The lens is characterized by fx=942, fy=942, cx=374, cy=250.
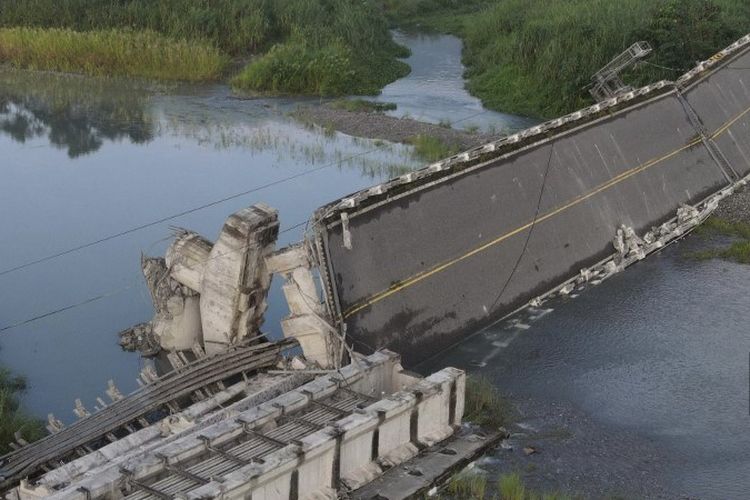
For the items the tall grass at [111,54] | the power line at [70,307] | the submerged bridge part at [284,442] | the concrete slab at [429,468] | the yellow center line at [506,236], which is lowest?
the concrete slab at [429,468]

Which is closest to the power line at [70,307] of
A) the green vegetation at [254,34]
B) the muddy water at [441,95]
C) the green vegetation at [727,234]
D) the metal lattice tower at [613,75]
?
the green vegetation at [727,234]

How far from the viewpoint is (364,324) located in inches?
656

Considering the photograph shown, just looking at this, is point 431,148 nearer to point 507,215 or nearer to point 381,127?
point 381,127

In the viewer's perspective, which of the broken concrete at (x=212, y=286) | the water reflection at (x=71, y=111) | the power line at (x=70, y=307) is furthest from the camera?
the water reflection at (x=71, y=111)

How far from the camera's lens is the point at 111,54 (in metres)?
39.8

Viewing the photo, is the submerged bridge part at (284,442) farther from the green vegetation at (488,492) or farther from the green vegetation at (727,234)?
the green vegetation at (727,234)

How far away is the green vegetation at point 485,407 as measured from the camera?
15.5 meters

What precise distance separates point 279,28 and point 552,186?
2578 centimetres

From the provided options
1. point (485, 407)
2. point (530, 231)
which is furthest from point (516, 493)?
point (530, 231)

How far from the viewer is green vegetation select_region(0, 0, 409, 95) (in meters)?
39.2

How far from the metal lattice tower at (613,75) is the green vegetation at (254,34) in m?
10.8

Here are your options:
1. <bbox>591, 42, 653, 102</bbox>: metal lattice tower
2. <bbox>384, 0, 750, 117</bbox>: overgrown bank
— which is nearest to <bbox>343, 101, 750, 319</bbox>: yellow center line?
<bbox>591, 42, 653, 102</bbox>: metal lattice tower

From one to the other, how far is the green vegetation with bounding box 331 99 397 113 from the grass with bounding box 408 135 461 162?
4.82 metres

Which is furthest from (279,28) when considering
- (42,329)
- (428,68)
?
(42,329)
